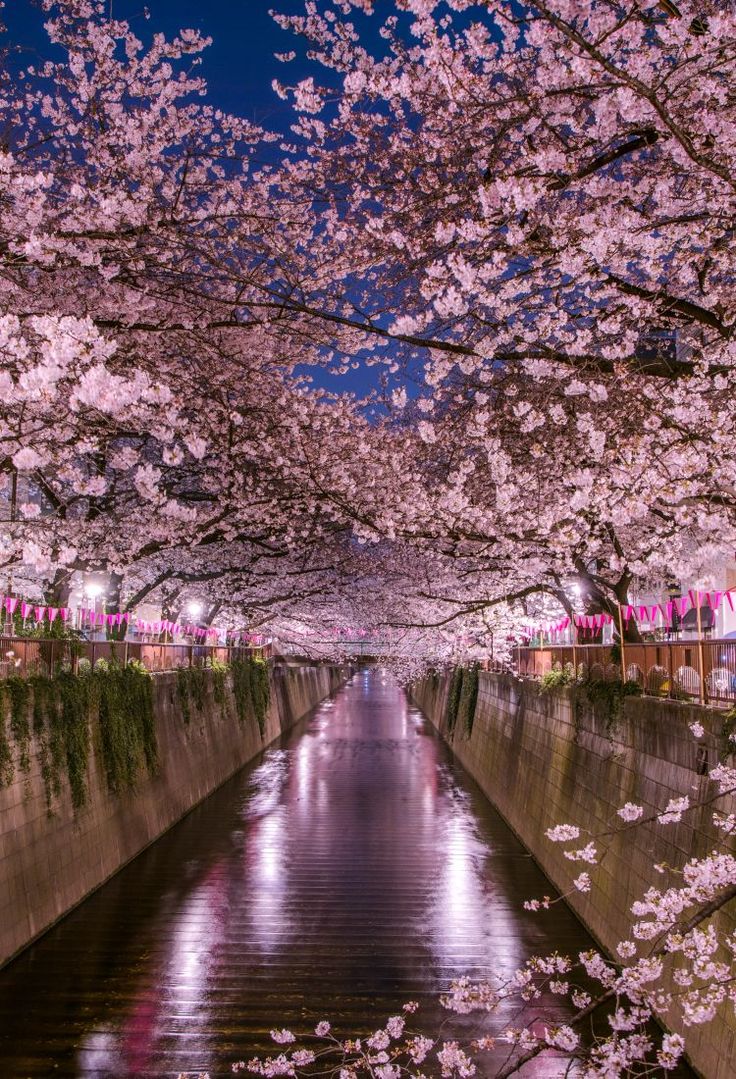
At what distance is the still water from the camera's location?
780 centimetres

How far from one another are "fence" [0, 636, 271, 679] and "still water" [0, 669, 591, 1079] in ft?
10.5

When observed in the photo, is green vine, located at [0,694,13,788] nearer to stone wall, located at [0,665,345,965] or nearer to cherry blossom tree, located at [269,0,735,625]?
stone wall, located at [0,665,345,965]

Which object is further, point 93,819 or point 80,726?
point 93,819

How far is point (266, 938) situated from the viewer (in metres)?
10.4

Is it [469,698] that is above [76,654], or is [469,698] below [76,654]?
below

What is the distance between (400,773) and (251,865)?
11.7 m

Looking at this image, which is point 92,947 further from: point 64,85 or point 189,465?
point 189,465

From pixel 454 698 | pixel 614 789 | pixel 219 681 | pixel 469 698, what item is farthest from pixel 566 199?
pixel 454 698

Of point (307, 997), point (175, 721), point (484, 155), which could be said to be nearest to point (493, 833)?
point (175, 721)

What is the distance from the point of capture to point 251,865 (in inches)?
557

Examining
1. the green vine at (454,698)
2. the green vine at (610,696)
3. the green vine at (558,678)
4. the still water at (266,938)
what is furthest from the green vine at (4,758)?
the green vine at (454,698)

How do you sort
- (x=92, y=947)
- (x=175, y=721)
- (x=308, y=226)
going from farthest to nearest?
(x=175, y=721), (x=92, y=947), (x=308, y=226)

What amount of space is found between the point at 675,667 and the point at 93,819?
835cm

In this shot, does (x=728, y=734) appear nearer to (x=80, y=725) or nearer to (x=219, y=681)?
(x=80, y=725)
